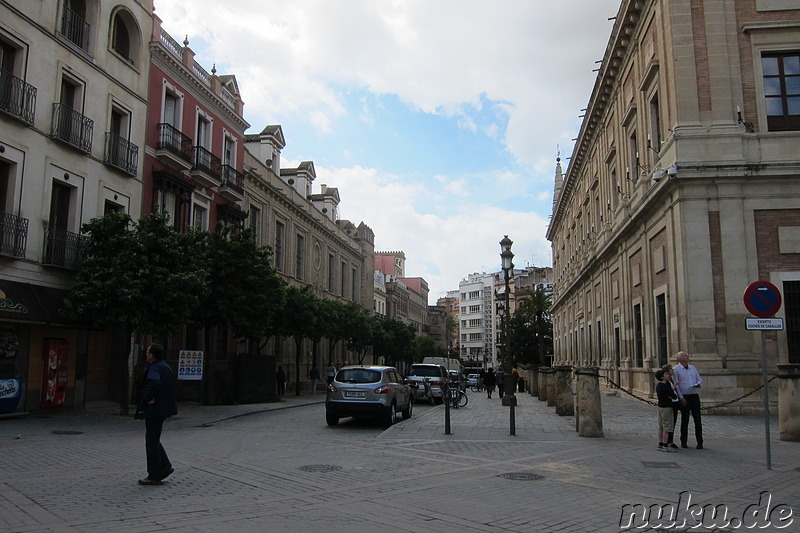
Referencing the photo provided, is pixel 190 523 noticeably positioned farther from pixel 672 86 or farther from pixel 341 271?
pixel 341 271

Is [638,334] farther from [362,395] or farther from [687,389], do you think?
[687,389]

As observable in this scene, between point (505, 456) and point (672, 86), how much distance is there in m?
14.8

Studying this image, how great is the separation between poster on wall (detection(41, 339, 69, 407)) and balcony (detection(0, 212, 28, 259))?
297 centimetres

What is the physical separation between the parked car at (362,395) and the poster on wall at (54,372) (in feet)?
28.9

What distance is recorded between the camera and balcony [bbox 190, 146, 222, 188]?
1124 inches

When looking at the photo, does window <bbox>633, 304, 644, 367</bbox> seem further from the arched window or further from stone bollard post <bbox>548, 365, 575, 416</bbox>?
the arched window

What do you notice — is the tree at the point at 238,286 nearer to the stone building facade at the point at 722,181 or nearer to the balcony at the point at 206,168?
the balcony at the point at 206,168

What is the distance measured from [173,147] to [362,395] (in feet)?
48.9

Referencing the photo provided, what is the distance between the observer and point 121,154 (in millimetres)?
23141

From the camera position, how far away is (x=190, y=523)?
6.29 m

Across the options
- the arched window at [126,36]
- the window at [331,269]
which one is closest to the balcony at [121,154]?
the arched window at [126,36]

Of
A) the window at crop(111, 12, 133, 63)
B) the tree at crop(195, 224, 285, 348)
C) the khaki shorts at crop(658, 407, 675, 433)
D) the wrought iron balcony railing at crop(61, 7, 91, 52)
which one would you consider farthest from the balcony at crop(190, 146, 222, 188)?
the khaki shorts at crop(658, 407, 675, 433)

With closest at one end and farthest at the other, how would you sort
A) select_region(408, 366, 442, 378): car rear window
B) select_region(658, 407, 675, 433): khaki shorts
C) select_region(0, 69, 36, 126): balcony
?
1. select_region(658, 407, 675, 433): khaki shorts
2. select_region(0, 69, 36, 126): balcony
3. select_region(408, 366, 442, 378): car rear window

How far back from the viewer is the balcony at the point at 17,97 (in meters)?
17.9
